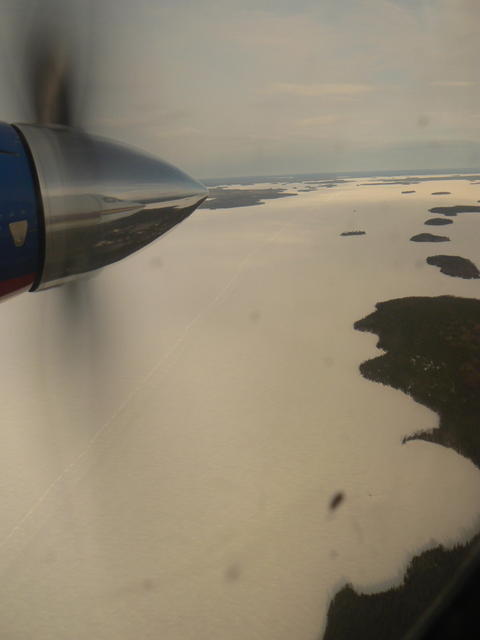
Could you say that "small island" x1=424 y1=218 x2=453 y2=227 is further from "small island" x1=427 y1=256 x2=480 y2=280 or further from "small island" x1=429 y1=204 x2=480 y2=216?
"small island" x1=427 y1=256 x2=480 y2=280

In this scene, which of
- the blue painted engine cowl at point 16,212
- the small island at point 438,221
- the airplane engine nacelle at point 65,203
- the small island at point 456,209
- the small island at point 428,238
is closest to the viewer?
the blue painted engine cowl at point 16,212

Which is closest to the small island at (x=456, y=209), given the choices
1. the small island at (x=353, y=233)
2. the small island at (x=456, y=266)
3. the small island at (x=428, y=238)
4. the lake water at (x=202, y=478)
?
the small island at (x=428, y=238)

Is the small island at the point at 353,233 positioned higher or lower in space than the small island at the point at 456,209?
lower

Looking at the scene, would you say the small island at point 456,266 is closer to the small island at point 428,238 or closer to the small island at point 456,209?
the small island at point 428,238

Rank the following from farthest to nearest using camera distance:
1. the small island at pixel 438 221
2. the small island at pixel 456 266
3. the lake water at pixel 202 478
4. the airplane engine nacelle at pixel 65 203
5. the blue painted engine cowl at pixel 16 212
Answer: the small island at pixel 438 221 → the small island at pixel 456 266 → the lake water at pixel 202 478 → the airplane engine nacelle at pixel 65 203 → the blue painted engine cowl at pixel 16 212

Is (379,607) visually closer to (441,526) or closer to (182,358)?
(441,526)

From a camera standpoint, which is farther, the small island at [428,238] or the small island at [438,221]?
the small island at [438,221]

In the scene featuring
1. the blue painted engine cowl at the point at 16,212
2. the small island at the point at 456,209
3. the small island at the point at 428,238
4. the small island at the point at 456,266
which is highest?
the blue painted engine cowl at the point at 16,212

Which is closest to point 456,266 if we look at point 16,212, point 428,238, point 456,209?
point 428,238
